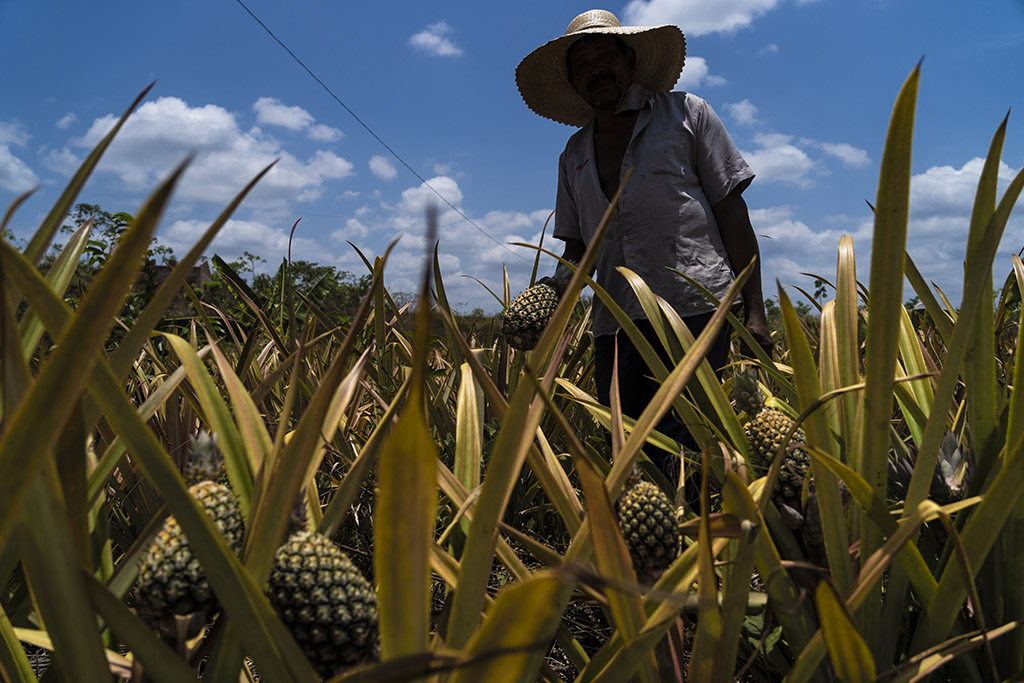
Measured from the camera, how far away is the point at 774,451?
2.71ft

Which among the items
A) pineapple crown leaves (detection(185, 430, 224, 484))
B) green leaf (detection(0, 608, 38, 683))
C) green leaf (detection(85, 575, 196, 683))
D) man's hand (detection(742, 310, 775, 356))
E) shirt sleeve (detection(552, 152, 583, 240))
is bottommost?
green leaf (detection(0, 608, 38, 683))

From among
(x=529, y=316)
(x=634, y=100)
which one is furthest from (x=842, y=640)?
(x=634, y=100)

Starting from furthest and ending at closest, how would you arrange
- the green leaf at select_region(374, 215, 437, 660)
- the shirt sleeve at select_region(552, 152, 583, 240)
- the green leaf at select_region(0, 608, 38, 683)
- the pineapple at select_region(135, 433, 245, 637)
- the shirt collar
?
1. the shirt sleeve at select_region(552, 152, 583, 240)
2. the shirt collar
3. the green leaf at select_region(0, 608, 38, 683)
4. the pineapple at select_region(135, 433, 245, 637)
5. the green leaf at select_region(374, 215, 437, 660)

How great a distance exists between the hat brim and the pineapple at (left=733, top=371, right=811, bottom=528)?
1.60 m

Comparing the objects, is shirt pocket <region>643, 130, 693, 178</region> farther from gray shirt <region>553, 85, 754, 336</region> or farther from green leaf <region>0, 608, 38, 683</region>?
green leaf <region>0, 608, 38, 683</region>

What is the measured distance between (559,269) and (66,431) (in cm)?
138

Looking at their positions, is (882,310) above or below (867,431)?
above

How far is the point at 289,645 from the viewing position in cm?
46

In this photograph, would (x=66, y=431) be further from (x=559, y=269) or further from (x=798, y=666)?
(x=559, y=269)

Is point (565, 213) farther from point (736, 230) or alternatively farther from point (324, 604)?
point (324, 604)

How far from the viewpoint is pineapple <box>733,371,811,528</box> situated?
793mm

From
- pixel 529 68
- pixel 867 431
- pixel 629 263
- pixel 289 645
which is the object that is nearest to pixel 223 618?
pixel 289 645

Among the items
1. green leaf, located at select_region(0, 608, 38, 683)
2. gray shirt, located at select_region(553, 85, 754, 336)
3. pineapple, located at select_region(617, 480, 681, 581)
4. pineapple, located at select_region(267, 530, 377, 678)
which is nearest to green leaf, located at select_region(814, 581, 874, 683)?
pineapple, located at select_region(617, 480, 681, 581)

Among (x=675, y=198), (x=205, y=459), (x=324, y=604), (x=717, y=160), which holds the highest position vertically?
(x=717, y=160)
